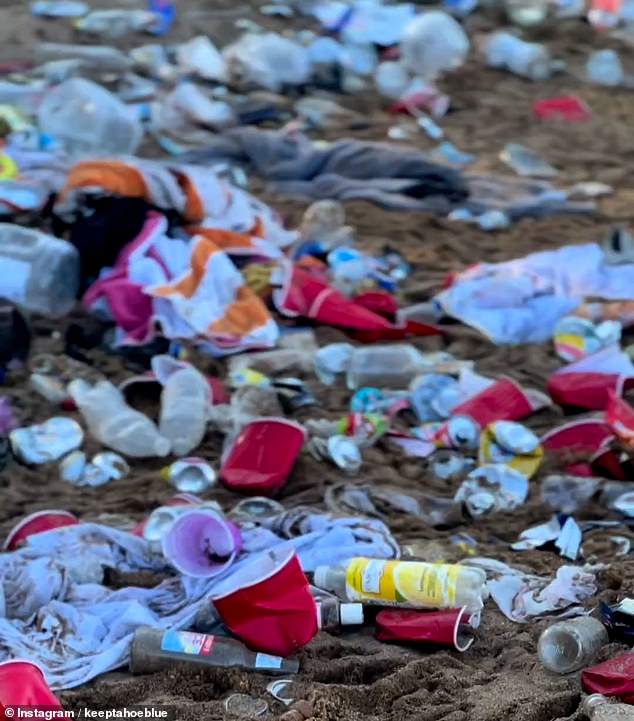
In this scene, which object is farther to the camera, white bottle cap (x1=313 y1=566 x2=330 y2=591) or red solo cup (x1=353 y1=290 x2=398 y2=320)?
red solo cup (x1=353 y1=290 x2=398 y2=320)

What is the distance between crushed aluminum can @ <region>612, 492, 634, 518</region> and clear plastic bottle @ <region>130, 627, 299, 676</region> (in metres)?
1.24

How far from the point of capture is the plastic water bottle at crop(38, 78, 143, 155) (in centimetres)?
611

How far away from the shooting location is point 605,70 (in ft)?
25.8

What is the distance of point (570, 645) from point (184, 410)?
1.84m

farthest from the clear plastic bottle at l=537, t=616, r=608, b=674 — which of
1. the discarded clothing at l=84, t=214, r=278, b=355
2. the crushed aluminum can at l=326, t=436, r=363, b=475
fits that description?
the discarded clothing at l=84, t=214, r=278, b=355

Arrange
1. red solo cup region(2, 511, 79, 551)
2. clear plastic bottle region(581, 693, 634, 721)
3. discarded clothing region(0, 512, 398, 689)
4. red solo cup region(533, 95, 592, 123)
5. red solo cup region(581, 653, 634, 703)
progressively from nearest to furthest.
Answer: clear plastic bottle region(581, 693, 634, 721), red solo cup region(581, 653, 634, 703), discarded clothing region(0, 512, 398, 689), red solo cup region(2, 511, 79, 551), red solo cup region(533, 95, 592, 123)

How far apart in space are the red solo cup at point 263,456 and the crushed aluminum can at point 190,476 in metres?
0.04

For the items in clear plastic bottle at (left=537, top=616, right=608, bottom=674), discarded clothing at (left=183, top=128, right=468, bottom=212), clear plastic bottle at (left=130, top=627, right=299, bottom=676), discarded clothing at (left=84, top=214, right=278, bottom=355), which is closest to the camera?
clear plastic bottle at (left=537, top=616, right=608, bottom=674)

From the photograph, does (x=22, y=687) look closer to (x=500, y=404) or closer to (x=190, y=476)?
(x=190, y=476)

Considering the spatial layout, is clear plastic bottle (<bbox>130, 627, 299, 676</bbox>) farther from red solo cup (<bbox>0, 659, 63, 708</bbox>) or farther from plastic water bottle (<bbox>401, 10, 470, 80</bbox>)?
plastic water bottle (<bbox>401, 10, 470, 80</bbox>)

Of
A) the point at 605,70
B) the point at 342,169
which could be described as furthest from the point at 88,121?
the point at 605,70

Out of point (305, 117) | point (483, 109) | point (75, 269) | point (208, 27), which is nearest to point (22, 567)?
point (75, 269)

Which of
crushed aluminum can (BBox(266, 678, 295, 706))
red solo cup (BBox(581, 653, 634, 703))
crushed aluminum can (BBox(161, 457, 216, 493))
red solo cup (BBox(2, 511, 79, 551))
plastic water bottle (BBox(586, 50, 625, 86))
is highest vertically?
red solo cup (BBox(581, 653, 634, 703))

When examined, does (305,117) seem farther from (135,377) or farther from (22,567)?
(22,567)
